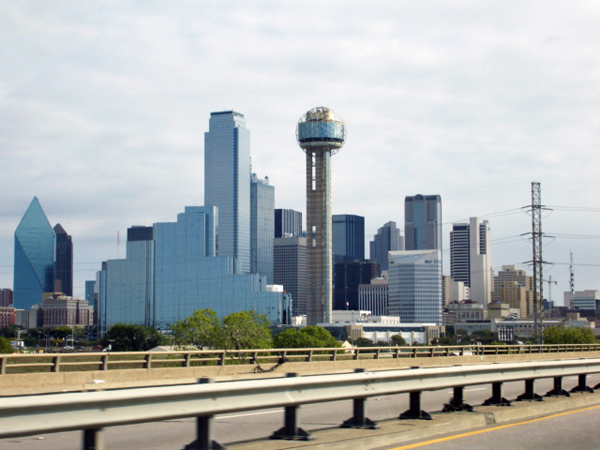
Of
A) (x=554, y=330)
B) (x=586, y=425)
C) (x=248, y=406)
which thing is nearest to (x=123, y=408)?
(x=248, y=406)

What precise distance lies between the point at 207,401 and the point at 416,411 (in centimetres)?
490

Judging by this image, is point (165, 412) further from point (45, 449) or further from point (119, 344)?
point (119, 344)

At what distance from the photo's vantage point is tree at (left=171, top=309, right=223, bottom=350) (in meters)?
83.8

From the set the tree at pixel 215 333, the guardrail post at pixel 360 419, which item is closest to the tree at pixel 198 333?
the tree at pixel 215 333

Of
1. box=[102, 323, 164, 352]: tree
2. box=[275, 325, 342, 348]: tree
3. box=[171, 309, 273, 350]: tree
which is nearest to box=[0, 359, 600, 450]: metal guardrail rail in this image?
box=[171, 309, 273, 350]: tree

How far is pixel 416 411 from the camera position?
12352 millimetres

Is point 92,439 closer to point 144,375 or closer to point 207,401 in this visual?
point 207,401

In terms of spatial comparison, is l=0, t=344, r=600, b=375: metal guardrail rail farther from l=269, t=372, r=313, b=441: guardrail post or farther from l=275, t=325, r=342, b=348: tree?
l=275, t=325, r=342, b=348: tree

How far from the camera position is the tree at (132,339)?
519ft

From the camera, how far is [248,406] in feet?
29.2

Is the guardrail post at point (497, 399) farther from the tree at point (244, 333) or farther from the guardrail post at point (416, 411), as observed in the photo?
the tree at point (244, 333)

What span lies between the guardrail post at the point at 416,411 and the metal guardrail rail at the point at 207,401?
16 mm

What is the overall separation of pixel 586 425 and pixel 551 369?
219 cm

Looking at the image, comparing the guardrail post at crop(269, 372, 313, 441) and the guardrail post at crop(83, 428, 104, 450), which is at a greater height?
the guardrail post at crop(83, 428, 104, 450)
